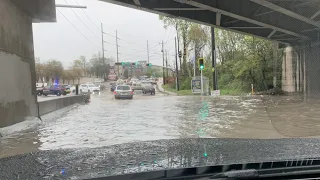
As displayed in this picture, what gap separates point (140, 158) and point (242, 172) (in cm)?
102

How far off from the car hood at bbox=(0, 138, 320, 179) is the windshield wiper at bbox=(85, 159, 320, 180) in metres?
0.12

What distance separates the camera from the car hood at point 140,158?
2453 millimetres

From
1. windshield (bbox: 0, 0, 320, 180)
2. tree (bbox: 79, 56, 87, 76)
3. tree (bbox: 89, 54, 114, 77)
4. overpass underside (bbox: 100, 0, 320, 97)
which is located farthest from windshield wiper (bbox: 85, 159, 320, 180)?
tree (bbox: 79, 56, 87, 76)

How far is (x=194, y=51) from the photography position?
52.6 metres

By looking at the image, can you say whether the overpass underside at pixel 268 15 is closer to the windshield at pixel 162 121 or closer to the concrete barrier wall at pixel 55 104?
the windshield at pixel 162 121

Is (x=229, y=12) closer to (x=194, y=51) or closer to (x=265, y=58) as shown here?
(x=265, y=58)

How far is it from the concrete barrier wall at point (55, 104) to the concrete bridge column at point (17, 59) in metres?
2.16

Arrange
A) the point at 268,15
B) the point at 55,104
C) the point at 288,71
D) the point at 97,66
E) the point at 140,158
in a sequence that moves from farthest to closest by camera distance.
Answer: the point at 97,66 → the point at 288,71 → the point at 55,104 → the point at 268,15 → the point at 140,158

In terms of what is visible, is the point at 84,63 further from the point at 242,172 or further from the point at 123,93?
the point at 242,172

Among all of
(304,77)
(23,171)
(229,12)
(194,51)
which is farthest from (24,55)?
(194,51)

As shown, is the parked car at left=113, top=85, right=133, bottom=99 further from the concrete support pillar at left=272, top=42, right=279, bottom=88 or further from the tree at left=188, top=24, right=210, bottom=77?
the tree at left=188, top=24, right=210, bottom=77

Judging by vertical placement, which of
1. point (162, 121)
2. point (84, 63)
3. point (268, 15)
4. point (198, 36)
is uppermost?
point (198, 36)

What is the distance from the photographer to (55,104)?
20.5 meters

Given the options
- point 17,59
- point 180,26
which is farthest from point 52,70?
point 17,59
